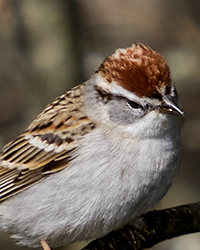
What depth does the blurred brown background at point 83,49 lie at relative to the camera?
6.23 m

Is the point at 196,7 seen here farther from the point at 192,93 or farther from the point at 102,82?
the point at 102,82

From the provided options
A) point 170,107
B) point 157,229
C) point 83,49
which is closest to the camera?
point 170,107

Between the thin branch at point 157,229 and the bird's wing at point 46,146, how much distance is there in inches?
23.9

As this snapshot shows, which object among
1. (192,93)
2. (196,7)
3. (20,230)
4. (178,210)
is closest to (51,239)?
(20,230)

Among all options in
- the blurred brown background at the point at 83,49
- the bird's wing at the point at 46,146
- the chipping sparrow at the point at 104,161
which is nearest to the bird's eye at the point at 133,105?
the chipping sparrow at the point at 104,161

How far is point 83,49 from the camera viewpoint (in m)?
6.27

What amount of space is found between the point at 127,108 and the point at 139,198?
0.56 m

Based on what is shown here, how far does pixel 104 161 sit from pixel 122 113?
1.09 feet

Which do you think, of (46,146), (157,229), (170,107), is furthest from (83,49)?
(170,107)

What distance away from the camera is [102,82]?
13.2 feet

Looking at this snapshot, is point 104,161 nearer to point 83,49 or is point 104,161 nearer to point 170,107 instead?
point 170,107

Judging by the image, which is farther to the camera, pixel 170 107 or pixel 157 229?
pixel 157 229

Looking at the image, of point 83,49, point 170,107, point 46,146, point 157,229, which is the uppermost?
point 83,49

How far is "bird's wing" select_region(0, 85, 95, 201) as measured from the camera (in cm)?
401
